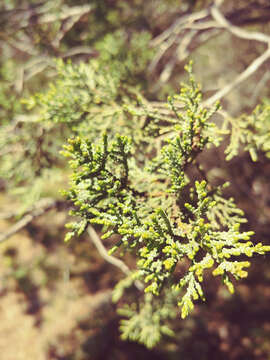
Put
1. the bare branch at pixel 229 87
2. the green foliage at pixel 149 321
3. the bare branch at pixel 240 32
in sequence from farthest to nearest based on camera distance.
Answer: the green foliage at pixel 149 321 → the bare branch at pixel 240 32 → the bare branch at pixel 229 87

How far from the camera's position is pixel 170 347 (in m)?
6.82

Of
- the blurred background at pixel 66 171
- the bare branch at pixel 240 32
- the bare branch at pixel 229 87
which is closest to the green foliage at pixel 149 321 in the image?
the blurred background at pixel 66 171

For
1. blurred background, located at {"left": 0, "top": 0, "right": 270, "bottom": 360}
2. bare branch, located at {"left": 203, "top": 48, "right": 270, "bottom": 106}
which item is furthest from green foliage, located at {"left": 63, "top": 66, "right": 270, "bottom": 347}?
blurred background, located at {"left": 0, "top": 0, "right": 270, "bottom": 360}

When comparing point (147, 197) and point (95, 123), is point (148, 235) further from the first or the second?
point (95, 123)

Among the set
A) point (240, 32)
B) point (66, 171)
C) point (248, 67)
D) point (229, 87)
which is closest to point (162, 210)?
point (229, 87)

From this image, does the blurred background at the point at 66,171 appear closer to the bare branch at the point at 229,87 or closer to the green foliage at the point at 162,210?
the bare branch at the point at 229,87

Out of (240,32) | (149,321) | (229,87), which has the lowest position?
(149,321)

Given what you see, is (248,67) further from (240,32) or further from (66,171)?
(66,171)

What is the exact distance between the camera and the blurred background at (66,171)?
3.61m

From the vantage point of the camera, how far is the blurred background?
11.8 ft

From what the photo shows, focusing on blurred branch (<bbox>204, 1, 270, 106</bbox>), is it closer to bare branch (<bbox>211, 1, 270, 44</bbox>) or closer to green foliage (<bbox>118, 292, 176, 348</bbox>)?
bare branch (<bbox>211, 1, 270, 44</bbox>)

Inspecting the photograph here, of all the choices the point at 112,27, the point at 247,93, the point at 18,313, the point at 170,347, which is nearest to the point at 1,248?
the point at 18,313

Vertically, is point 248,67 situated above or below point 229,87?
above

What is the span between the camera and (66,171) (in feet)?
16.0
